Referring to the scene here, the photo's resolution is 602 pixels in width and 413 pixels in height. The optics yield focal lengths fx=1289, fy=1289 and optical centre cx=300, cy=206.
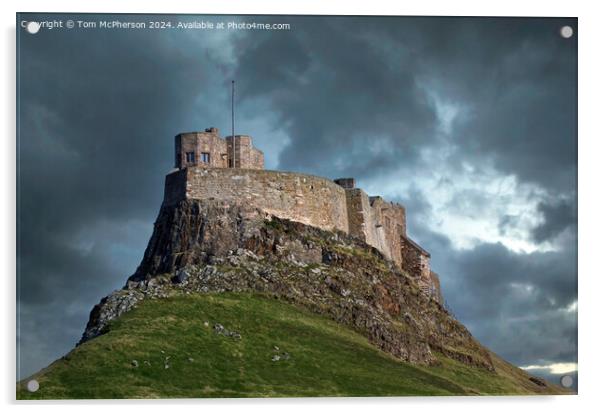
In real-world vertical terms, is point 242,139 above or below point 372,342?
above

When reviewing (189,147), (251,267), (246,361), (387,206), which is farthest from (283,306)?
(387,206)

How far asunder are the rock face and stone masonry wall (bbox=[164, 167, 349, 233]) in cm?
85

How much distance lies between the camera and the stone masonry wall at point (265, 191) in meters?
86.3

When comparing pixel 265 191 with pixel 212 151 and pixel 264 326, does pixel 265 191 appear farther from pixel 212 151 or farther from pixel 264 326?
pixel 264 326

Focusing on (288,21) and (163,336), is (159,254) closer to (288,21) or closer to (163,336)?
(163,336)

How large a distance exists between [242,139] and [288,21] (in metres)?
30.0

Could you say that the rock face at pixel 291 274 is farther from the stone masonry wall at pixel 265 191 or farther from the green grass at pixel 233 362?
the green grass at pixel 233 362

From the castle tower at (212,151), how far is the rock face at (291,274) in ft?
16.9

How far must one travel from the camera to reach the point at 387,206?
106m

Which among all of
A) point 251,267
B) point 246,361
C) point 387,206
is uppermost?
point 387,206

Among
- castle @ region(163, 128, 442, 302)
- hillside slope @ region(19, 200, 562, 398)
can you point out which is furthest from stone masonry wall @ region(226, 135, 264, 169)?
hillside slope @ region(19, 200, 562, 398)

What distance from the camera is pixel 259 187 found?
87438 millimetres

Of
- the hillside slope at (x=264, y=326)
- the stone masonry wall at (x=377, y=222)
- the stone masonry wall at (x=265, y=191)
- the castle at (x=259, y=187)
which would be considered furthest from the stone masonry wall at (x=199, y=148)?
the stone masonry wall at (x=377, y=222)

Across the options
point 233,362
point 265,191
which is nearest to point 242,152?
point 265,191
